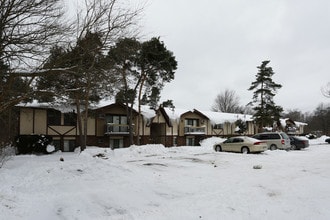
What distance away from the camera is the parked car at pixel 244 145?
2400 cm

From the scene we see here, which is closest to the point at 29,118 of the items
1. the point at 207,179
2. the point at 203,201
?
the point at 207,179

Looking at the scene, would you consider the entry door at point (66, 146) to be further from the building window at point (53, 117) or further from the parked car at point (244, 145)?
the parked car at point (244, 145)

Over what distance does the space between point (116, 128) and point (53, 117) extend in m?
6.53

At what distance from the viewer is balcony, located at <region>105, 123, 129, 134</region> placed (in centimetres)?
3073

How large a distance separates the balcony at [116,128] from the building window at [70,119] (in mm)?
3395

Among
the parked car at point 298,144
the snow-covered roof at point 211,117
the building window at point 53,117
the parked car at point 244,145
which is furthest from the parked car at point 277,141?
the building window at point 53,117

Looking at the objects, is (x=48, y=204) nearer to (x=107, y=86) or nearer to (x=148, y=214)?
(x=148, y=214)

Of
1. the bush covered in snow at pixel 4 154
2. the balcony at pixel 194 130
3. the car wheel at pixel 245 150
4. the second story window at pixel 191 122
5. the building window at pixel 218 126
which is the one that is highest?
the second story window at pixel 191 122

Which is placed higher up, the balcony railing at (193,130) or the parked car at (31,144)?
the balcony railing at (193,130)

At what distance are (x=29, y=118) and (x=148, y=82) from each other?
11839mm

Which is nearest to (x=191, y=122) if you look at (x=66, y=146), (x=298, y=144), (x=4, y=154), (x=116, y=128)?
(x=116, y=128)

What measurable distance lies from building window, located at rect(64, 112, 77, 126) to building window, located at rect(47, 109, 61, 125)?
0.69 m

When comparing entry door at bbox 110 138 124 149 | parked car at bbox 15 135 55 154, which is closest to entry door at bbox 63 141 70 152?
parked car at bbox 15 135 55 154

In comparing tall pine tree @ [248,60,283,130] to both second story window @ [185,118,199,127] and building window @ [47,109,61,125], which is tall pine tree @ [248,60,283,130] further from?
building window @ [47,109,61,125]
